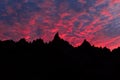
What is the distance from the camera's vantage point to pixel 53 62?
297 feet

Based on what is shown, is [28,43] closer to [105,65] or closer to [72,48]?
[72,48]

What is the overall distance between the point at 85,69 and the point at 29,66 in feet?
73.3

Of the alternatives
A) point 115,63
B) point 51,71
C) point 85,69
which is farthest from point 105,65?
point 51,71

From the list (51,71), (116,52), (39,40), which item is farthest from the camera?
(116,52)

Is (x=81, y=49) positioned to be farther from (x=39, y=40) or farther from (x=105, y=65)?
(x=39, y=40)

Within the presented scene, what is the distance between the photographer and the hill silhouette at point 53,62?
8606cm

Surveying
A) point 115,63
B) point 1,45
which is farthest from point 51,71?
point 115,63

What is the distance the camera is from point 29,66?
88375mm

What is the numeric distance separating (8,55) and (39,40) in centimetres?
1568

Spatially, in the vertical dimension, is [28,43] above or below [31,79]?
above

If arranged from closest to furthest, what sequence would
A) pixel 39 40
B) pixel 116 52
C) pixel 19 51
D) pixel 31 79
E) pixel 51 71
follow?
pixel 31 79 → pixel 51 71 → pixel 19 51 → pixel 39 40 → pixel 116 52

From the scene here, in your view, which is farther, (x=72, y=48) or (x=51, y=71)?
(x=72, y=48)

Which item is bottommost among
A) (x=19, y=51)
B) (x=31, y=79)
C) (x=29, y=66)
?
(x=31, y=79)

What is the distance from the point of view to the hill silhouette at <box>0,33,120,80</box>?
86062mm
